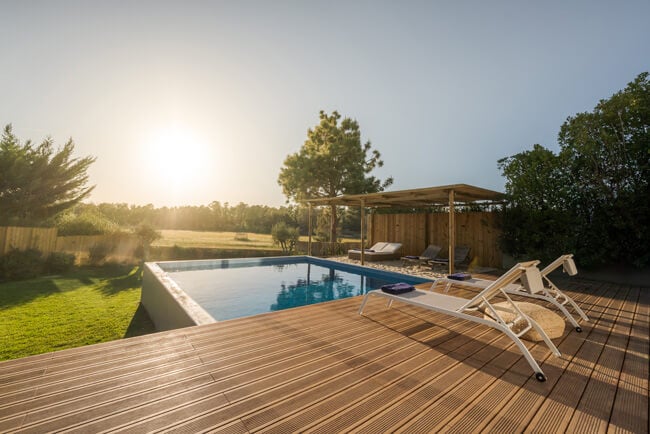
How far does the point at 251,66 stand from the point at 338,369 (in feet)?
34.2

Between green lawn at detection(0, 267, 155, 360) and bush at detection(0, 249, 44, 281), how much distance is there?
80 cm

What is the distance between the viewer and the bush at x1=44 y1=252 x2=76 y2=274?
1060 centimetres

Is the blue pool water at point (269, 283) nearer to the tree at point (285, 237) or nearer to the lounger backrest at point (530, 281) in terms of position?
the tree at point (285, 237)

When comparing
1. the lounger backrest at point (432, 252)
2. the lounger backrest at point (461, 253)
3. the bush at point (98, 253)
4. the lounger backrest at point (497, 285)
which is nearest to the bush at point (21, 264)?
the bush at point (98, 253)

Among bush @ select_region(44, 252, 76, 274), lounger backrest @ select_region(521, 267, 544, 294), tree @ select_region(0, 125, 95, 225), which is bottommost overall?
bush @ select_region(44, 252, 76, 274)

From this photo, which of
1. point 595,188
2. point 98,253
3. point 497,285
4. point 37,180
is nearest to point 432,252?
point 595,188

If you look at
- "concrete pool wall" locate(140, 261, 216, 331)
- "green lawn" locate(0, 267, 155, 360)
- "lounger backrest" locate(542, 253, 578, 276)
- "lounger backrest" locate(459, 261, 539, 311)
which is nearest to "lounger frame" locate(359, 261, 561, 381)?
"lounger backrest" locate(459, 261, 539, 311)

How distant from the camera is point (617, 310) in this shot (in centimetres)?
443

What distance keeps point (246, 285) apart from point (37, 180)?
11267 mm

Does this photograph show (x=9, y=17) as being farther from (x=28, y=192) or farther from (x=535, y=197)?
(x=535, y=197)

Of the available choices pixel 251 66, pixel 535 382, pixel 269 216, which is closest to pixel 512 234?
pixel 535 382

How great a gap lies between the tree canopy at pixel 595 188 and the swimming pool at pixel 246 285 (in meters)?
3.81

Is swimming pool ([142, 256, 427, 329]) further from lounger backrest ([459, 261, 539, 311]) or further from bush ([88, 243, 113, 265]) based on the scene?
bush ([88, 243, 113, 265])

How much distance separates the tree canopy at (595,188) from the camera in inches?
269
